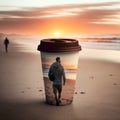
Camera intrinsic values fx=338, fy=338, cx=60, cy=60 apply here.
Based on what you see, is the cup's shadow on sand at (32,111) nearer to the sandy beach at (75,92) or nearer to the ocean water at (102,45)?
the sandy beach at (75,92)

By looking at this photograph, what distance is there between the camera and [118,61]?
4.94 metres

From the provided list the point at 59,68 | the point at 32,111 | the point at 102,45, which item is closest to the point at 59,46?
the point at 59,68

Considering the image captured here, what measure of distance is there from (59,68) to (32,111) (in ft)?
1.55

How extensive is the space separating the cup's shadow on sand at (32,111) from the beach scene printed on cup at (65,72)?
0.08 m

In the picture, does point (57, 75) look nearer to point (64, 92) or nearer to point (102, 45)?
point (64, 92)

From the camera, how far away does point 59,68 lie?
316 cm

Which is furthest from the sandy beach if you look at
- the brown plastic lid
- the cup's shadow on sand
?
the brown plastic lid

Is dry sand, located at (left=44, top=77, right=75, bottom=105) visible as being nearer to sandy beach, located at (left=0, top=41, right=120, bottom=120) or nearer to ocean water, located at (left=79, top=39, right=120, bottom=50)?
sandy beach, located at (left=0, top=41, right=120, bottom=120)

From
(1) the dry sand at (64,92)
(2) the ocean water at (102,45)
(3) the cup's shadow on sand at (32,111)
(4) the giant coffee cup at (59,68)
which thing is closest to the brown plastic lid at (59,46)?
(4) the giant coffee cup at (59,68)

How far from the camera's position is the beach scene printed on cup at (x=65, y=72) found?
125 inches

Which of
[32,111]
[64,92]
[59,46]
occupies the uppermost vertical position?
[59,46]

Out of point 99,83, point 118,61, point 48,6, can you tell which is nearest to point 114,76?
point 99,83

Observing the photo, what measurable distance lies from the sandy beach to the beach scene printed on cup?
0.27 feet

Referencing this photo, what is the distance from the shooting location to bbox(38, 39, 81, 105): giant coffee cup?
3.17 m
